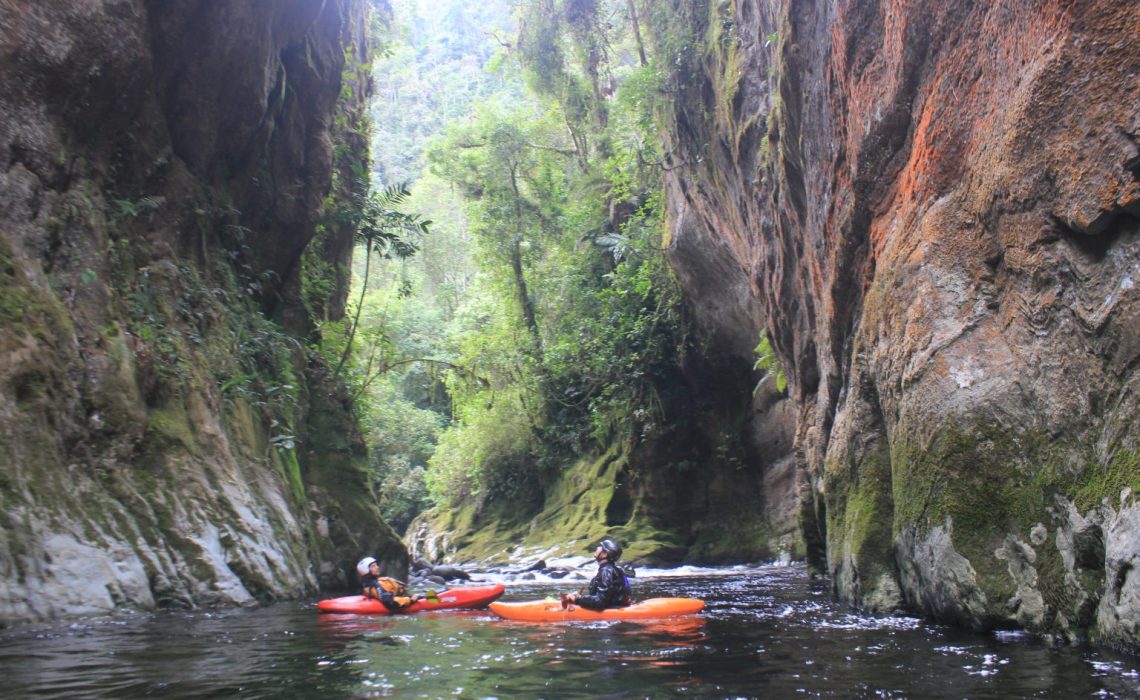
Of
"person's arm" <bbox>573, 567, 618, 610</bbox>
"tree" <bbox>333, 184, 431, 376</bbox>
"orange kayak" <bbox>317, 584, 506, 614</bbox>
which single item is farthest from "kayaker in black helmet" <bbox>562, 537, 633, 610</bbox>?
"tree" <bbox>333, 184, 431, 376</bbox>

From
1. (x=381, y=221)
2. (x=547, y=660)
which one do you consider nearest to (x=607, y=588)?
(x=547, y=660)

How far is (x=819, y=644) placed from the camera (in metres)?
6.29

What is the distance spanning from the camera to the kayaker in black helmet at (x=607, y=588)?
29.4 ft

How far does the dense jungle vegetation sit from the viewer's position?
62.4 feet

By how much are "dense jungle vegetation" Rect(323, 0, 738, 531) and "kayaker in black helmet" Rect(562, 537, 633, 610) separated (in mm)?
7732

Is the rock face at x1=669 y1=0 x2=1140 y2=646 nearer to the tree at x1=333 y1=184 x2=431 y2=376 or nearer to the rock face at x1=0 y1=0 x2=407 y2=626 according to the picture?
the rock face at x1=0 y1=0 x2=407 y2=626

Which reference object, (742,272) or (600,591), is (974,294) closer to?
(600,591)

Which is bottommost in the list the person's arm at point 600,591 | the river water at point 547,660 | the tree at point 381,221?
the river water at point 547,660

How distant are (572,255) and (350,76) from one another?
10238 mm

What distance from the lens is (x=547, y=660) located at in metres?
6.02

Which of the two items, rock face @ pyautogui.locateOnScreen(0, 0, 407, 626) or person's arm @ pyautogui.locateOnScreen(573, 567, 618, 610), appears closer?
rock face @ pyautogui.locateOnScreen(0, 0, 407, 626)

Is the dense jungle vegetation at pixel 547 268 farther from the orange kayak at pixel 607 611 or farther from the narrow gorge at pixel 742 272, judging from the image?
the orange kayak at pixel 607 611

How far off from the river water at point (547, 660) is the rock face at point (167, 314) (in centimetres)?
103

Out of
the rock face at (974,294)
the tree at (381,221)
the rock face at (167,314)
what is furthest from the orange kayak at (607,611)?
the tree at (381,221)
